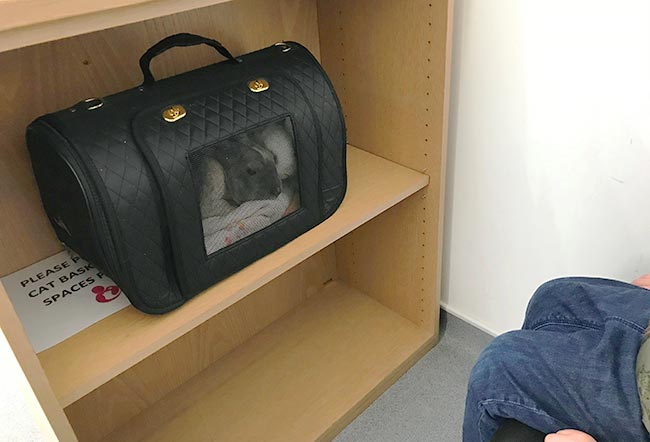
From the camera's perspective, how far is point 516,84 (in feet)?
3.43

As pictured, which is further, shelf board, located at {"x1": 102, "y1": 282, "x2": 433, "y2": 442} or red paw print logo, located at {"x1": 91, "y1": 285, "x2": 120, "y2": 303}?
shelf board, located at {"x1": 102, "y1": 282, "x2": 433, "y2": 442}

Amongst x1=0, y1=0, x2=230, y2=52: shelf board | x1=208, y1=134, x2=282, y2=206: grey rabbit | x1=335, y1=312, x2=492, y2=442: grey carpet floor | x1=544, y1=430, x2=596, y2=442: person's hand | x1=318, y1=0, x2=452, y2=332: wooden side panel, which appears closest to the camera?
x1=0, y1=0, x2=230, y2=52: shelf board

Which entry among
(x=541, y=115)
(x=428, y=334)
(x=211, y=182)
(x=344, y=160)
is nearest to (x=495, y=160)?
Result: (x=541, y=115)

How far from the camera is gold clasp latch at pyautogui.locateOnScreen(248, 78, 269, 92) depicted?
0.93m

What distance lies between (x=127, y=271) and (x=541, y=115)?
29.1 inches

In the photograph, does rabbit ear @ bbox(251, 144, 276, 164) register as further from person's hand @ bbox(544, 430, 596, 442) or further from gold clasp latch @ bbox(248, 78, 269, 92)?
person's hand @ bbox(544, 430, 596, 442)

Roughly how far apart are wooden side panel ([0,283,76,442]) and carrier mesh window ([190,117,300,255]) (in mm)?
286

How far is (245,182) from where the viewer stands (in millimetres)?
934

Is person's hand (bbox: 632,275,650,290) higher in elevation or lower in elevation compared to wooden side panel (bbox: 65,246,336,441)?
higher

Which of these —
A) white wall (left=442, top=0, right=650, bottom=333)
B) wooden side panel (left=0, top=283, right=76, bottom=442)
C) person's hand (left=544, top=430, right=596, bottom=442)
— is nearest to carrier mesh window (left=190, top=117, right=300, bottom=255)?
wooden side panel (left=0, top=283, right=76, bottom=442)

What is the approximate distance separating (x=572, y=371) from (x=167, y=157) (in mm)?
610

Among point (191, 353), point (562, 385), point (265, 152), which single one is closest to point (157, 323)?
point (265, 152)

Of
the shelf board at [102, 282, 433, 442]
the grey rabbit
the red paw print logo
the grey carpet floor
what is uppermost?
the grey rabbit

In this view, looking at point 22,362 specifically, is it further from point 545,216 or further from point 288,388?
point 545,216
